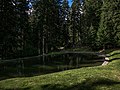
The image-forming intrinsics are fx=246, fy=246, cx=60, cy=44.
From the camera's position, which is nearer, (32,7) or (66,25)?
(32,7)

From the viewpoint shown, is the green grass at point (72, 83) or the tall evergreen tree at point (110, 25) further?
the tall evergreen tree at point (110, 25)

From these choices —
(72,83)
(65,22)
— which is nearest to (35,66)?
(72,83)

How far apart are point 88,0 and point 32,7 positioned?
20951 millimetres

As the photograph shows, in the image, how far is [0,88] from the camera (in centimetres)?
1612

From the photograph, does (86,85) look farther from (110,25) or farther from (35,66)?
(110,25)

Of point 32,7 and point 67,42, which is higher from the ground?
point 32,7

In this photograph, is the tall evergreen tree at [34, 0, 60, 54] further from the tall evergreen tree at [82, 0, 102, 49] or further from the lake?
the lake

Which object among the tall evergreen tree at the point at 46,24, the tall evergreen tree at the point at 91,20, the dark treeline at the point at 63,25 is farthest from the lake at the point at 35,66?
the tall evergreen tree at the point at 91,20

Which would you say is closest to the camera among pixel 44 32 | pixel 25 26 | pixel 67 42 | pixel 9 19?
pixel 9 19

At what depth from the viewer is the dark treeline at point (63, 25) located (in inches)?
2438

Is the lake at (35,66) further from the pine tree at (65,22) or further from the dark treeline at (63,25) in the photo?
the pine tree at (65,22)

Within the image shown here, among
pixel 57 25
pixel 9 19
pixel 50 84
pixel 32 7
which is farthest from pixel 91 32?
pixel 50 84

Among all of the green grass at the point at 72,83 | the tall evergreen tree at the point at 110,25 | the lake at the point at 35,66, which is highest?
the tall evergreen tree at the point at 110,25

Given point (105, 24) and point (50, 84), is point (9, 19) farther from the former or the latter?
point (105, 24)
